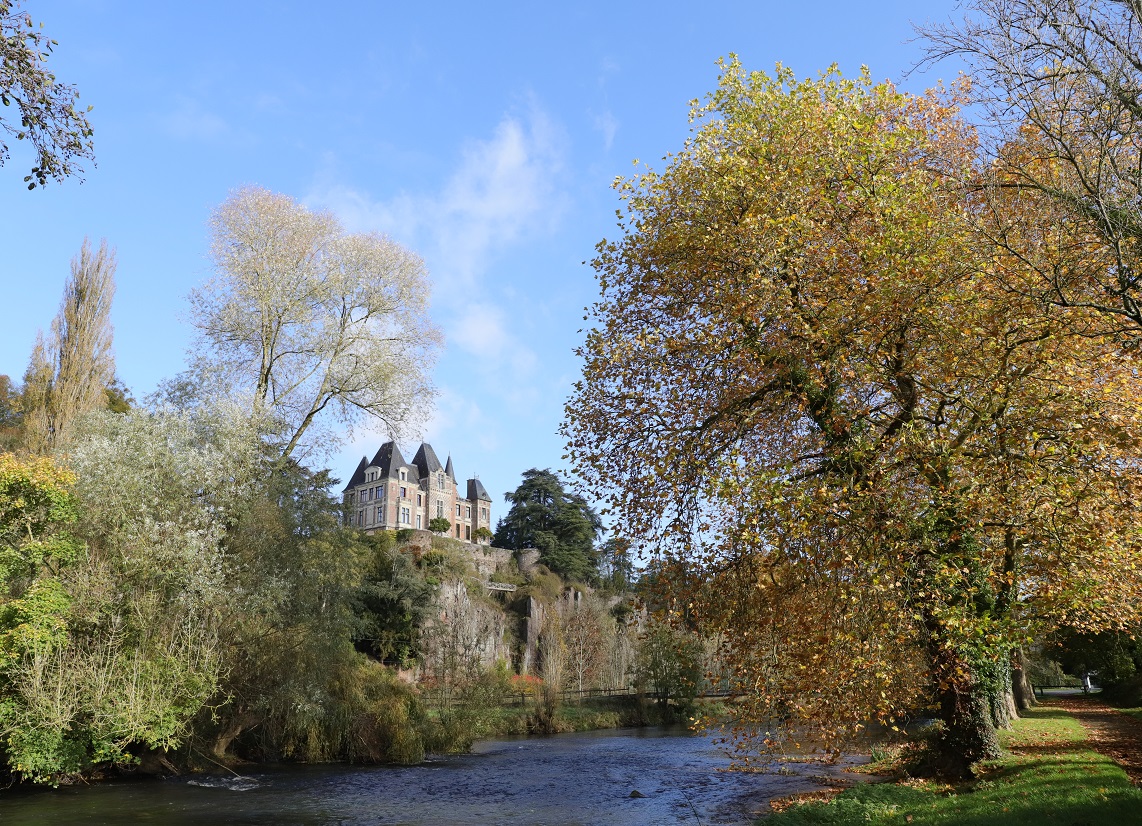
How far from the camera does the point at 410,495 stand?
79688 millimetres

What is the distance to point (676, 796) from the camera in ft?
66.0

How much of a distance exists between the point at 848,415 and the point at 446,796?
1478cm

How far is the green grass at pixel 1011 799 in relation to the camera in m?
10.2

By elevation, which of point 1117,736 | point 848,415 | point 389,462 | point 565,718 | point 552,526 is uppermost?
point 389,462

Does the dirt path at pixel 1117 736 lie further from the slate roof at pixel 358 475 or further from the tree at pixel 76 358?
the slate roof at pixel 358 475

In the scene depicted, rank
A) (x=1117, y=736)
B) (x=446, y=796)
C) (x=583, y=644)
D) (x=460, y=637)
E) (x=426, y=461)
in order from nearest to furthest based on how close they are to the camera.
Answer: (x=446, y=796), (x=1117, y=736), (x=460, y=637), (x=583, y=644), (x=426, y=461)

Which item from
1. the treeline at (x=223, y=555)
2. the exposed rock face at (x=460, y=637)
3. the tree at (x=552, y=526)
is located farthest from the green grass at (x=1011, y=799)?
the tree at (x=552, y=526)

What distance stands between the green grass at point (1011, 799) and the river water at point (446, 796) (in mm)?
3407

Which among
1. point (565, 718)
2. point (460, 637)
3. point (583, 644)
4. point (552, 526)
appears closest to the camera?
point (460, 637)

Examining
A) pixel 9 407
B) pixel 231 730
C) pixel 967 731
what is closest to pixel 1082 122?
pixel 967 731

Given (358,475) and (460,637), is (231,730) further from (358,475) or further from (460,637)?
(358,475)

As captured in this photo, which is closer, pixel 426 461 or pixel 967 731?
pixel 967 731

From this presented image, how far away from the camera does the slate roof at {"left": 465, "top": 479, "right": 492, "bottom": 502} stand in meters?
88.2

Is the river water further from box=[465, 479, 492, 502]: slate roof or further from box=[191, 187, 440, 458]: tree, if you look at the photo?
box=[465, 479, 492, 502]: slate roof
